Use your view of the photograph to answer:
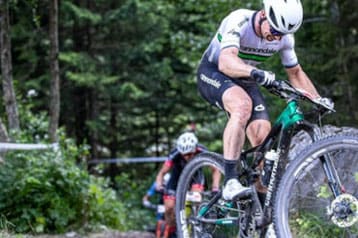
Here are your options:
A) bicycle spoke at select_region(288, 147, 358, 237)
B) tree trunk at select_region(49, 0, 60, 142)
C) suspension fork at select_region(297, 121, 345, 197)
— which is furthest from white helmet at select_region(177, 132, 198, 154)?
suspension fork at select_region(297, 121, 345, 197)

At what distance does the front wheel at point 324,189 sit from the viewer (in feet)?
13.0

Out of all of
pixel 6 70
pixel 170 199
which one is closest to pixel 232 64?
pixel 170 199

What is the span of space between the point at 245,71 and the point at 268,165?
26.2 inches

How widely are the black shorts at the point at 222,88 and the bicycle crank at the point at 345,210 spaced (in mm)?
1057

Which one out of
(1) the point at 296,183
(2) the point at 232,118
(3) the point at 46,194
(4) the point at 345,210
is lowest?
(3) the point at 46,194

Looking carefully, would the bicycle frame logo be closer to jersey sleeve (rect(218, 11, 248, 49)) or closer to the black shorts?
the black shorts

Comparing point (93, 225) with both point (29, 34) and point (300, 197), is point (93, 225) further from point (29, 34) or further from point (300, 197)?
point (29, 34)

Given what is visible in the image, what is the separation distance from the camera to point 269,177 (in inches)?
180

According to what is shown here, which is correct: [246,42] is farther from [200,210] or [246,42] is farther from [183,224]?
[183,224]

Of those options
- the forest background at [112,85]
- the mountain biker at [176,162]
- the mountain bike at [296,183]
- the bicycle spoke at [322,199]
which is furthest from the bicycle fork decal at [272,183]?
the forest background at [112,85]

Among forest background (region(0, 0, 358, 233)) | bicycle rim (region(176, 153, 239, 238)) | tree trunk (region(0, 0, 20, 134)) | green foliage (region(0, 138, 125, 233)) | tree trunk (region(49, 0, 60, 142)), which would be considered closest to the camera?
bicycle rim (region(176, 153, 239, 238))

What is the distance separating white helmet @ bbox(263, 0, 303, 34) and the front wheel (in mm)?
853

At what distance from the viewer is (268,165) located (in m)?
4.61

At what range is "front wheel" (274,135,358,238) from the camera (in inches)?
156
